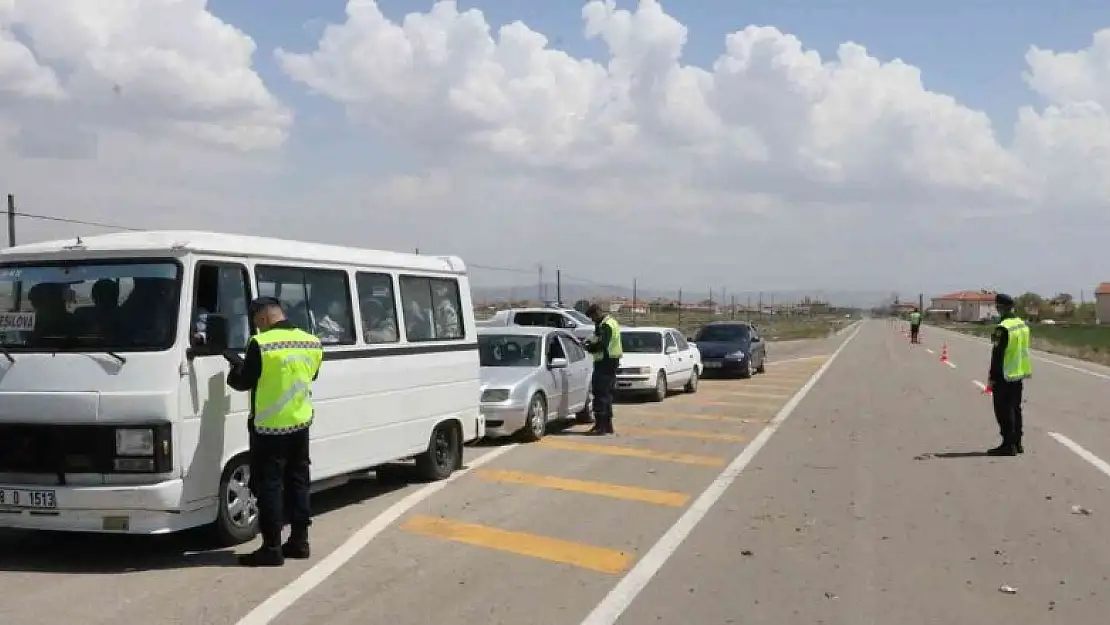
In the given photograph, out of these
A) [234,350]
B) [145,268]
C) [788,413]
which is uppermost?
[145,268]

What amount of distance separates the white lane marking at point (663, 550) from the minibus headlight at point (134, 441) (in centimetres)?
312

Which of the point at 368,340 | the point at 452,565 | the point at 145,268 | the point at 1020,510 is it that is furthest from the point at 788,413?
the point at 145,268

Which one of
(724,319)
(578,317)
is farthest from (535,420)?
(724,319)

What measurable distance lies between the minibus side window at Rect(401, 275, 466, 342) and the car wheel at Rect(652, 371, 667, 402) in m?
9.84

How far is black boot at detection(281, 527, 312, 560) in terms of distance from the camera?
23.9ft

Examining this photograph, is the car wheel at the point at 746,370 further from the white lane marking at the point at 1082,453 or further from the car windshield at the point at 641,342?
the white lane marking at the point at 1082,453

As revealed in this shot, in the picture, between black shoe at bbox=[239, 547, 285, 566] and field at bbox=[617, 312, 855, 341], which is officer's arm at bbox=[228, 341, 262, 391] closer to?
black shoe at bbox=[239, 547, 285, 566]

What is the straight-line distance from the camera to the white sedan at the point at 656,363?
20266 mm

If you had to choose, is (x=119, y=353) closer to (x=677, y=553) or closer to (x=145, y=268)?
(x=145, y=268)

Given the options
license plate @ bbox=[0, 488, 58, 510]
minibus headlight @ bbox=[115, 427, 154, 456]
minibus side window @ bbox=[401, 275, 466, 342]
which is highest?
minibus side window @ bbox=[401, 275, 466, 342]

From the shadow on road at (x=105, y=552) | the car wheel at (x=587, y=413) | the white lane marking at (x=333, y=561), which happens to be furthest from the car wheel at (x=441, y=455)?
the car wheel at (x=587, y=413)

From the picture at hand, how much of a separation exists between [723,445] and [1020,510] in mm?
4898

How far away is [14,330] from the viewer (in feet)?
23.7

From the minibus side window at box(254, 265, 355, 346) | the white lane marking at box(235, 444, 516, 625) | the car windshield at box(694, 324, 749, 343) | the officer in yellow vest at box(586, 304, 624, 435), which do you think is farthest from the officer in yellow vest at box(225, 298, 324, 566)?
the car windshield at box(694, 324, 749, 343)
